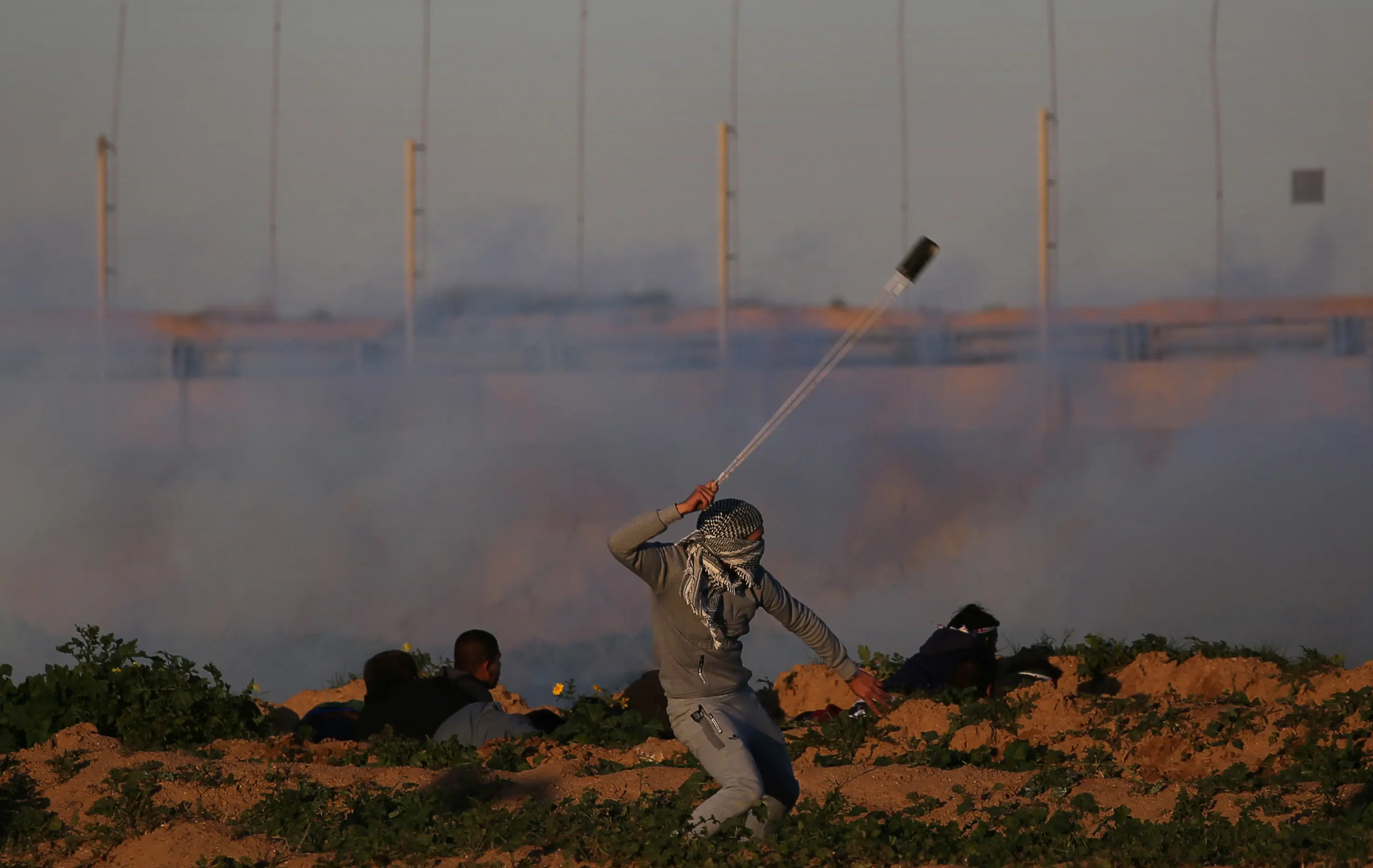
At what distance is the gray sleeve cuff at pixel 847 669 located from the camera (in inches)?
282

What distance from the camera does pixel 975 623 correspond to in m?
11.1

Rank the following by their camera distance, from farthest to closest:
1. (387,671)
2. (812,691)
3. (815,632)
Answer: (812,691) → (387,671) → (815,632)

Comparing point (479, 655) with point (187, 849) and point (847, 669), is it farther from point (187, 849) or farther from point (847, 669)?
point (847, 669)

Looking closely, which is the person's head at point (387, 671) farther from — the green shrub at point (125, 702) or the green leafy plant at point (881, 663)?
the green leafy plant at point (881, 663)

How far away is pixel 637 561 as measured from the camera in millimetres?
6789

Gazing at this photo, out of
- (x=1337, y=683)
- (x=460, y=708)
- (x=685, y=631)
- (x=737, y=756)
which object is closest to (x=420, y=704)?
(x=460, y=708)

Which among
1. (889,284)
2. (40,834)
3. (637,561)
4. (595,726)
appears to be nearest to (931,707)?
(595,726)

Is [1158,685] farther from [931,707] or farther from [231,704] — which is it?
[231,704]

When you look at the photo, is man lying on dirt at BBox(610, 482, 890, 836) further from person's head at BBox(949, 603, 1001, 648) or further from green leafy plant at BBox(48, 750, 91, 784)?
person's head at BBox(949, 603, 1001, 648)

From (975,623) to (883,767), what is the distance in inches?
92.3

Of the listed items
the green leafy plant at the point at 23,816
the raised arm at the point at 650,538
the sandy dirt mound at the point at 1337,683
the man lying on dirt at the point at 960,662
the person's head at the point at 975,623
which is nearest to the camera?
the raised arm at the point at 650,538

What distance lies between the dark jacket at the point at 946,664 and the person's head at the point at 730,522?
3.99m

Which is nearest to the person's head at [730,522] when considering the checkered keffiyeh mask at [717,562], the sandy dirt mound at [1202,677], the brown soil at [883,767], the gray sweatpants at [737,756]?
the checkered keffiyeh mask at [717,562]

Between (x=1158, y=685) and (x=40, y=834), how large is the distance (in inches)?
292
